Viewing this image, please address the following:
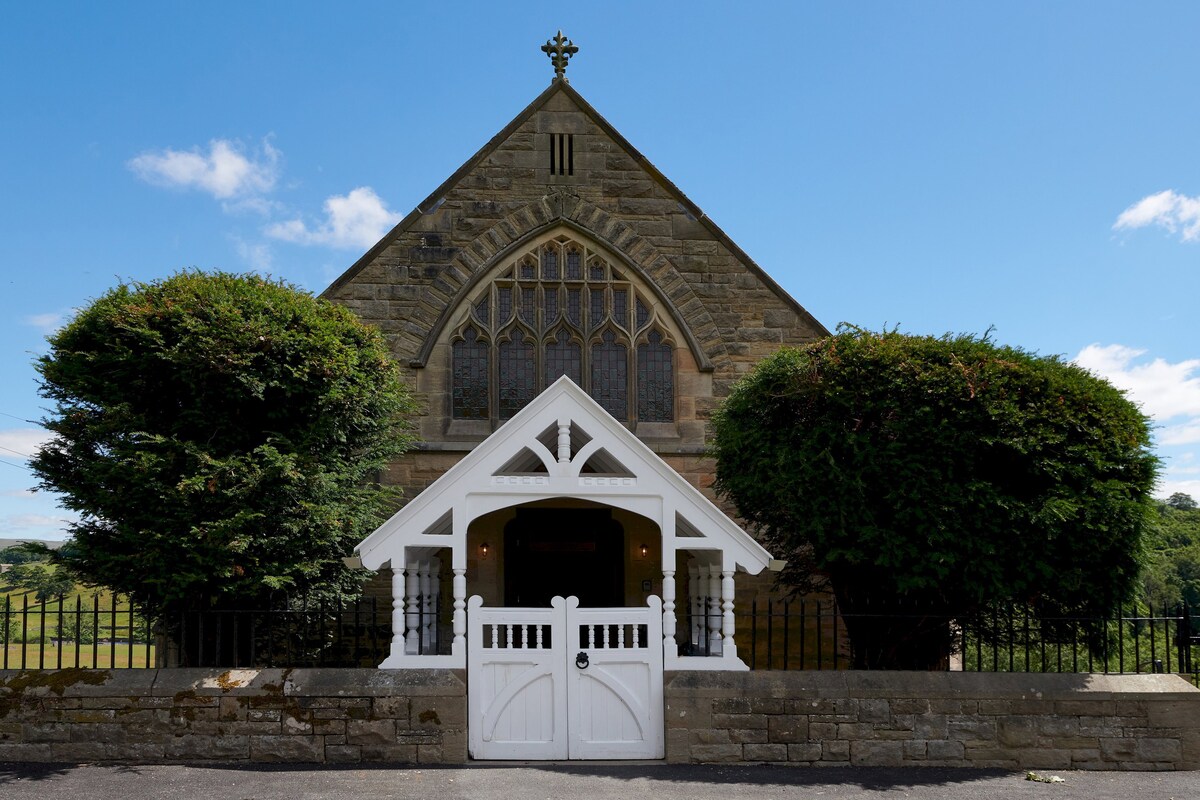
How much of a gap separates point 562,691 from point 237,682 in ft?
10.3

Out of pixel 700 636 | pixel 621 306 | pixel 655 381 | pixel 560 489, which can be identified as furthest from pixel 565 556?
pixel 560 489

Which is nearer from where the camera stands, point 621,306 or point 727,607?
point 727,607

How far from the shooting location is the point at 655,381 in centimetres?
1402

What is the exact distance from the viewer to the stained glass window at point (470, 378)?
13758 mm

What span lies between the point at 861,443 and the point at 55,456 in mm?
8506

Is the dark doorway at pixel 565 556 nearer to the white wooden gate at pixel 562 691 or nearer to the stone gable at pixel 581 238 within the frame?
the stone gable at pixel 581 238

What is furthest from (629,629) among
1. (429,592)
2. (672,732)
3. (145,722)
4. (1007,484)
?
(145,722)

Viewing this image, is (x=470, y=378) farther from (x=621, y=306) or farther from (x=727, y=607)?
(x=727, y=607)

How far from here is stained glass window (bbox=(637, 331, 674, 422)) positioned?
13.9m

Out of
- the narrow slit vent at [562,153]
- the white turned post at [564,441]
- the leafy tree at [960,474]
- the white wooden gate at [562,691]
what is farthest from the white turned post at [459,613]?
the narrow slit vent at [562,153]

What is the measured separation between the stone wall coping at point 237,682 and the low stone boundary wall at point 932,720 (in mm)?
2383

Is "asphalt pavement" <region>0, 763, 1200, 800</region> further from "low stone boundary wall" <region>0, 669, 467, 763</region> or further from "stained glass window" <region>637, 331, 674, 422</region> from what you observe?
"stained glass window" <region>637, 331, 674, 422</region>

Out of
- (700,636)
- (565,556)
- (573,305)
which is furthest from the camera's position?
(573,305)

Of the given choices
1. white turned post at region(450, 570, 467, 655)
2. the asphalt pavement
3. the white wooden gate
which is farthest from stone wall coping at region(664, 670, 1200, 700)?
white turned post at region(450, 570, 467, 655)
